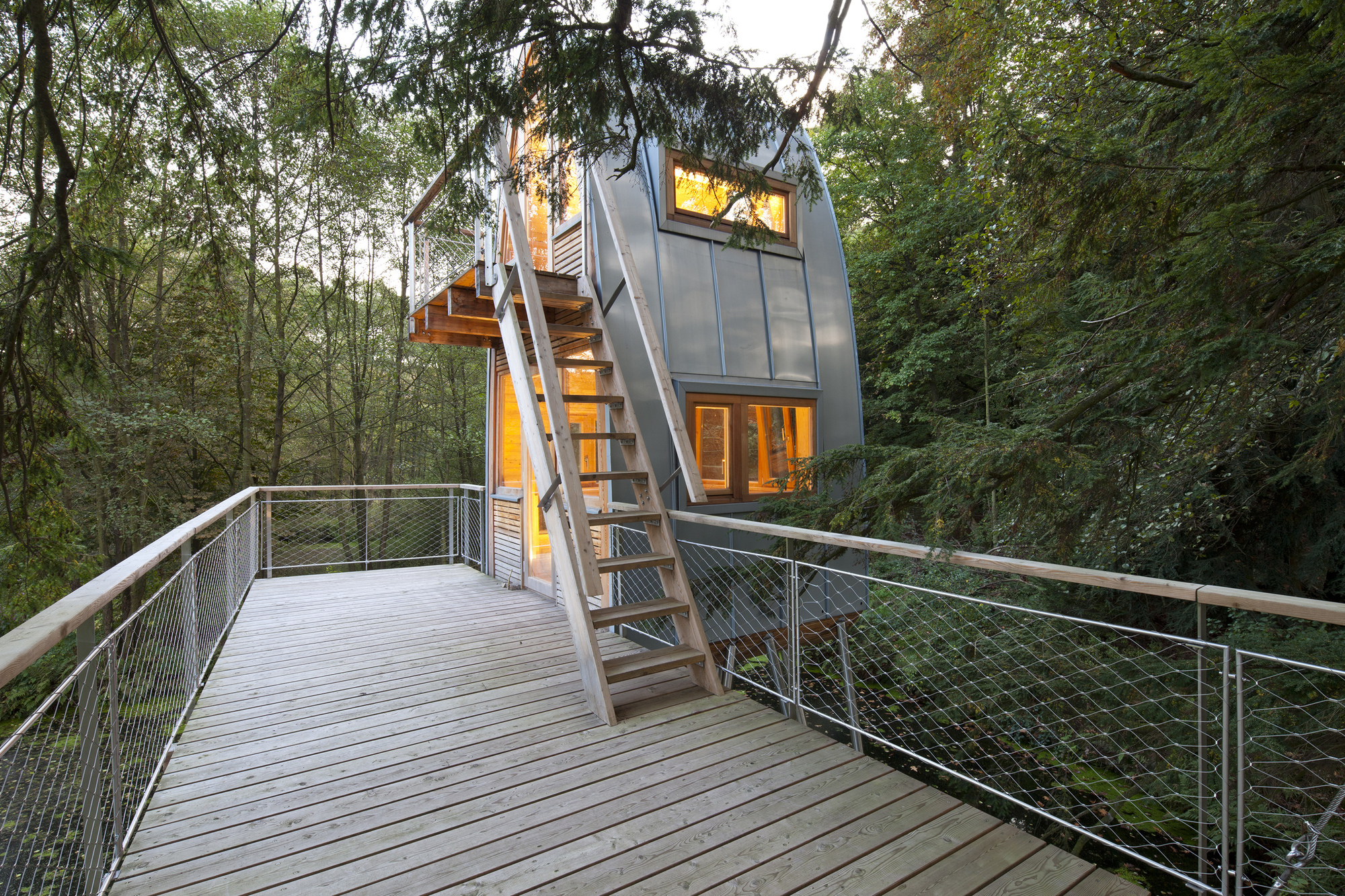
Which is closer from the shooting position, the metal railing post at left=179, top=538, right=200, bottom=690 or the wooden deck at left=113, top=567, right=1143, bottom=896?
the wooden deck at left=113, top=567, right=1143, bottom=896

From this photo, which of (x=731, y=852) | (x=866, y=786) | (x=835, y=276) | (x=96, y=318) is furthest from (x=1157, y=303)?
(x=96, y=318)

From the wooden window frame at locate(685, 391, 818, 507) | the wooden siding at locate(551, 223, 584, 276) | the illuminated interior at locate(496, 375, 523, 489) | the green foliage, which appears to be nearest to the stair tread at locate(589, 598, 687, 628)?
the green foliage

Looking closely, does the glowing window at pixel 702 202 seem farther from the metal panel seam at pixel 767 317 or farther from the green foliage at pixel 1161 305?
the green foliage at pixel 1161 305

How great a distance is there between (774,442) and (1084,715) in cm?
321

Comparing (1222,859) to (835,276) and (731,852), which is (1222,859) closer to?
(731,852)

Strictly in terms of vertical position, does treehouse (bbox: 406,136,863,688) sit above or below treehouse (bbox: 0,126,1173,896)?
above

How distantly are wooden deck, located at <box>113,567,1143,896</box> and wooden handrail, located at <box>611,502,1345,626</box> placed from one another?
855mm

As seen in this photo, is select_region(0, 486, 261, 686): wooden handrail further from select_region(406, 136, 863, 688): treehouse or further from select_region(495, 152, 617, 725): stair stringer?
select_region(406, 136, 863, 688): treehouse

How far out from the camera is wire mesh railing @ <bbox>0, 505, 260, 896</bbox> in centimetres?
173

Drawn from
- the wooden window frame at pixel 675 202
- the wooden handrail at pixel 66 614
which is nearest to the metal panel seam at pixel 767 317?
the wooden window frame at pixel 675 202

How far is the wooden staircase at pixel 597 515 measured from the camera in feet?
10.7

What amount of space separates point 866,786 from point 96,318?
10.2 metres

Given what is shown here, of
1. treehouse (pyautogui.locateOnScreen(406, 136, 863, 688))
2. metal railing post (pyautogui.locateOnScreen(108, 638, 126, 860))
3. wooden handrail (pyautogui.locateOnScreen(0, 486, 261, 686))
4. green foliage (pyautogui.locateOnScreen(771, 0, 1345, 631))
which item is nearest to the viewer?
wooden handrail (pyautogui.locateOnScreen(0, 486, 261, 686))

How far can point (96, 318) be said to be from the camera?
27.5 ft
